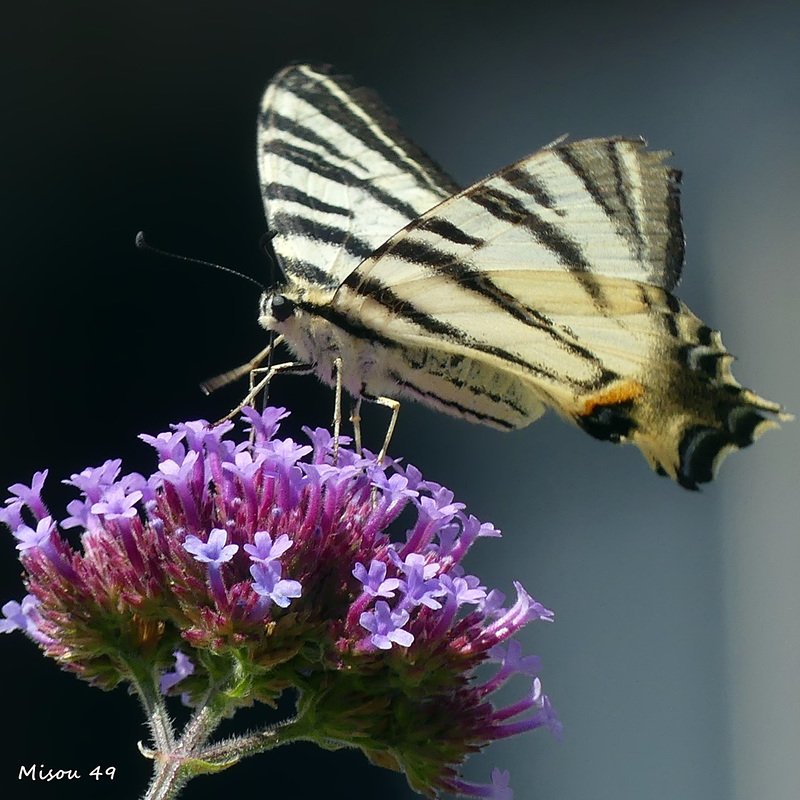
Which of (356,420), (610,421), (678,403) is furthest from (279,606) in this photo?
(678,403)

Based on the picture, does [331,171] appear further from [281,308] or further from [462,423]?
[462,423]

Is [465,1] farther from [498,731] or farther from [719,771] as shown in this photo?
[498,731]

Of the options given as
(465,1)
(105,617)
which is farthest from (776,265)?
(105,617)

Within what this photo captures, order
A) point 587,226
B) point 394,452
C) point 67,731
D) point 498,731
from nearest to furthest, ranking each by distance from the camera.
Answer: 1. point 498,731
2. point 587,226
3. point 67,731
4. point 394,452

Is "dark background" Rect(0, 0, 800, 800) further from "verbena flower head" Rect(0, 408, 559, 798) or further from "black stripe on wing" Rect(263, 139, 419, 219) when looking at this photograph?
"verbena flower head" Rect(0, 408, 559, 798)

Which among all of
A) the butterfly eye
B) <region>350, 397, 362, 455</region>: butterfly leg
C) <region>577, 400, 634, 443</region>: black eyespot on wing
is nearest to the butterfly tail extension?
<region>577, 400, 634, 443</region>: black eyespot on wing

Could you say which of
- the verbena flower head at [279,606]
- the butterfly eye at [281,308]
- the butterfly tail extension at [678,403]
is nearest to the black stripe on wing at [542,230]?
the butterfly tail extension at [678,403]
